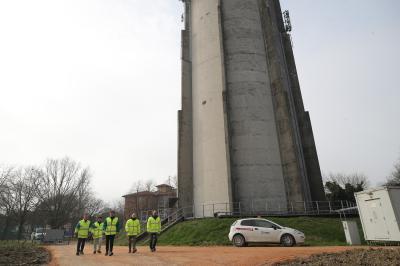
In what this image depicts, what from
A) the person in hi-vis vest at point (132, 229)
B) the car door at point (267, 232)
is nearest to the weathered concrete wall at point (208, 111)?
the car door at point (267, 232)

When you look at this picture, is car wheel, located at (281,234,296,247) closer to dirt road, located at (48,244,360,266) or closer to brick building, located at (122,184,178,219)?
dirt road, located at (48,244,360,266)

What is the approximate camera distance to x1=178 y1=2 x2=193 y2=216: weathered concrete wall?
26.6 metres

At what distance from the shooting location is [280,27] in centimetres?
3309

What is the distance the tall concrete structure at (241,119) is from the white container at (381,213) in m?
8.63

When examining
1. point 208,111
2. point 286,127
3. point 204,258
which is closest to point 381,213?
point 204,258

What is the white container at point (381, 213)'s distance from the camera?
12766 mm

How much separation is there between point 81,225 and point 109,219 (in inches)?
66.5

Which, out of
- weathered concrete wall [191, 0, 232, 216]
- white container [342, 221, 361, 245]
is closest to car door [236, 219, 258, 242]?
white container [342, 221, 361, 245]

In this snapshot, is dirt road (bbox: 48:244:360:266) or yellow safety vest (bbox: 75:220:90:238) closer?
dirt road (bbox: 48:244:360:266)

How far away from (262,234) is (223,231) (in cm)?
450

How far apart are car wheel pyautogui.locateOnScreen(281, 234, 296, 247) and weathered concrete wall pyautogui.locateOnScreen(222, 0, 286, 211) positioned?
8.60 meters

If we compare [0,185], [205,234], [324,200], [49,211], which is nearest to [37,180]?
[49,211]

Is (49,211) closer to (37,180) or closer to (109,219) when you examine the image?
(37,180)

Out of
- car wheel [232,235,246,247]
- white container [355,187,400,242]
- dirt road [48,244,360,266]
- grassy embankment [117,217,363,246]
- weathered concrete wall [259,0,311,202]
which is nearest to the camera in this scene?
dirt road [48,244,360,266]
